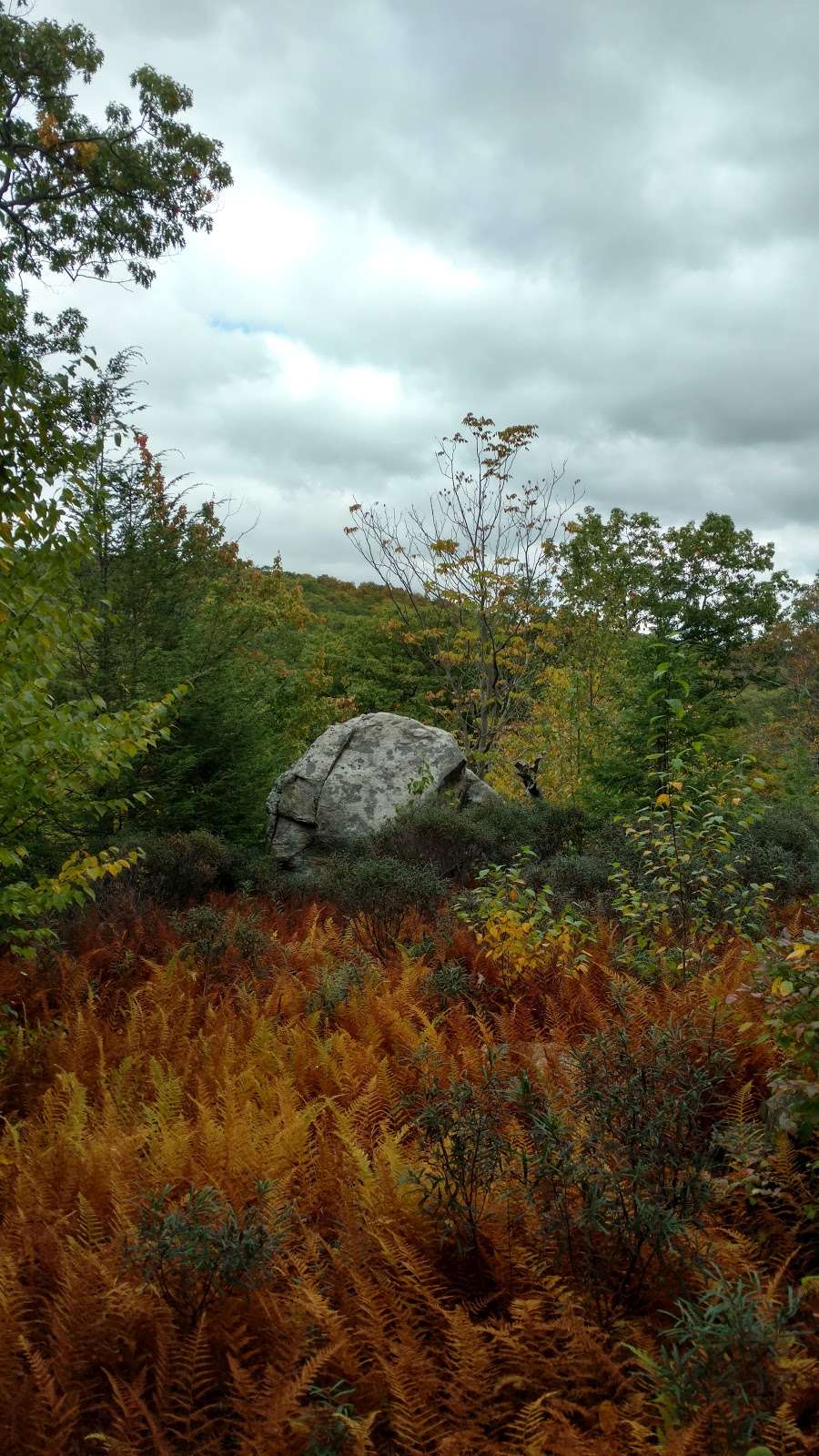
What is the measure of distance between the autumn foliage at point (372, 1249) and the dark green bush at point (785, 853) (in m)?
2.73

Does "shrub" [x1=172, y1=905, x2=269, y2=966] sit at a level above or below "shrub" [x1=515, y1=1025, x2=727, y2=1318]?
below

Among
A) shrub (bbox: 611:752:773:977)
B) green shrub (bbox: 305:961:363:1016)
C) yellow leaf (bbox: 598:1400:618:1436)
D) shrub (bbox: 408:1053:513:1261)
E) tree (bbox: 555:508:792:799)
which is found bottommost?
green shrub (bbox: 305:961:363:1016)

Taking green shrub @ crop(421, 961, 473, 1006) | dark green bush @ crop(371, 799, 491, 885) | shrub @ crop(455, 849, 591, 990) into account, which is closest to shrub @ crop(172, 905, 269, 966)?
green shrub @ crop(421, 961, 473, 1006)

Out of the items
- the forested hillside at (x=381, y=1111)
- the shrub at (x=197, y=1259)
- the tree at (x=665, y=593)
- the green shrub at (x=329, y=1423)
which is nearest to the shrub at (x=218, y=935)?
the forested hillside at (x=381, y=1111)

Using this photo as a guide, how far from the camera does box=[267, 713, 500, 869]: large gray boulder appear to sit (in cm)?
927

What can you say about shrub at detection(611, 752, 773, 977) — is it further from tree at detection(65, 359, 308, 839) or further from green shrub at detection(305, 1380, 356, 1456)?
tree at detection(65, 359, 308, 839)

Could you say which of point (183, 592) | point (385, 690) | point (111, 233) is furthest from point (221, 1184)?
point (385, 690)

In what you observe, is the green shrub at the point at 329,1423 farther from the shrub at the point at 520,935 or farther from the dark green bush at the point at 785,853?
the dark green bush at the point at 785,853

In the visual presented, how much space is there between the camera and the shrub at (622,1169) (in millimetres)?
2223

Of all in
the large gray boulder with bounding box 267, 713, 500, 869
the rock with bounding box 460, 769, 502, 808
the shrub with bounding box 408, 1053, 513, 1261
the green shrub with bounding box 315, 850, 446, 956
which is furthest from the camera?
the rock with bounding box 460, 769, 502, 808

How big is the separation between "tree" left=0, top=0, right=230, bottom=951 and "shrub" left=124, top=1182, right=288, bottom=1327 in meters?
1.75

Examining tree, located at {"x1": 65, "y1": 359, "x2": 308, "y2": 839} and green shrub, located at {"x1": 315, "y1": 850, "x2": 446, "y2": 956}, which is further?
tree, located at {"x1": 65, "y1": 359, "x2": 308, "y2": 839}

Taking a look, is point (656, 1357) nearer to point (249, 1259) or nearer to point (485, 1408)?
point (485, 1408)

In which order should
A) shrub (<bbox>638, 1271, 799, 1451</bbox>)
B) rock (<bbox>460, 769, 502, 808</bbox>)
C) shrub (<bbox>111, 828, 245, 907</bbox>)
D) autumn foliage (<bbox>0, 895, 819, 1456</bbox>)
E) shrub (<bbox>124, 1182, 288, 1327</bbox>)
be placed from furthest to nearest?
rock (<bbox>460, 769, 502, 808</bbox>), shrub (<bbox>111, 828, 245, 907</bbox>), shrub (<bbox>124, 1182, 288, 1327</bbox>), autumn foliage (<bbox>0, 895, 819, 1456</bbox>), shrub (<bbox>638, 1271, 799, 1451</bbox>)
